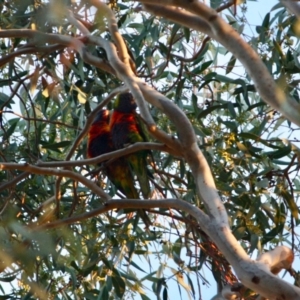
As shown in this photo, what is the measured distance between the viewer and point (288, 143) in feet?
8.45

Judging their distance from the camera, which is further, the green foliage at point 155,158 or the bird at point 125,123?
the bird at point 125,123

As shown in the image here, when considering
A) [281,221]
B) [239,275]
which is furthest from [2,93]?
[239,275]

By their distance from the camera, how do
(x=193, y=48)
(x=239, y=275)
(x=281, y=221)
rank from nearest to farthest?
(x=239, y=275) < (x=281, y=221) < (x=193, y=48)

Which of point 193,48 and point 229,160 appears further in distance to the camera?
point 193,48

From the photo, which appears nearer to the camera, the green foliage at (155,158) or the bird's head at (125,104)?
the green foliage at (155,158)

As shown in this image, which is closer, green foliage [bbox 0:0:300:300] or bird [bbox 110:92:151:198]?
green foliage [bbox 0:0:300:300]

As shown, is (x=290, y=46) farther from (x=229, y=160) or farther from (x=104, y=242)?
(x=104, y=242)

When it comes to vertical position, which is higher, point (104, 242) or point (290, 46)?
point (290, 46)

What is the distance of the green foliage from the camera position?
8.95ft

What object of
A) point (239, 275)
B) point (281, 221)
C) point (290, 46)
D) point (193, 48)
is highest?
point (193, 48)

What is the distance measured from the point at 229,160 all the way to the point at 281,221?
305mm

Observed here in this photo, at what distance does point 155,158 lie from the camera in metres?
3.42

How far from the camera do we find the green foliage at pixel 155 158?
273 centimetres

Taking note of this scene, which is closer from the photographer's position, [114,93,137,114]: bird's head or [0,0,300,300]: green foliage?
[0,0,300,300]: green foliage
